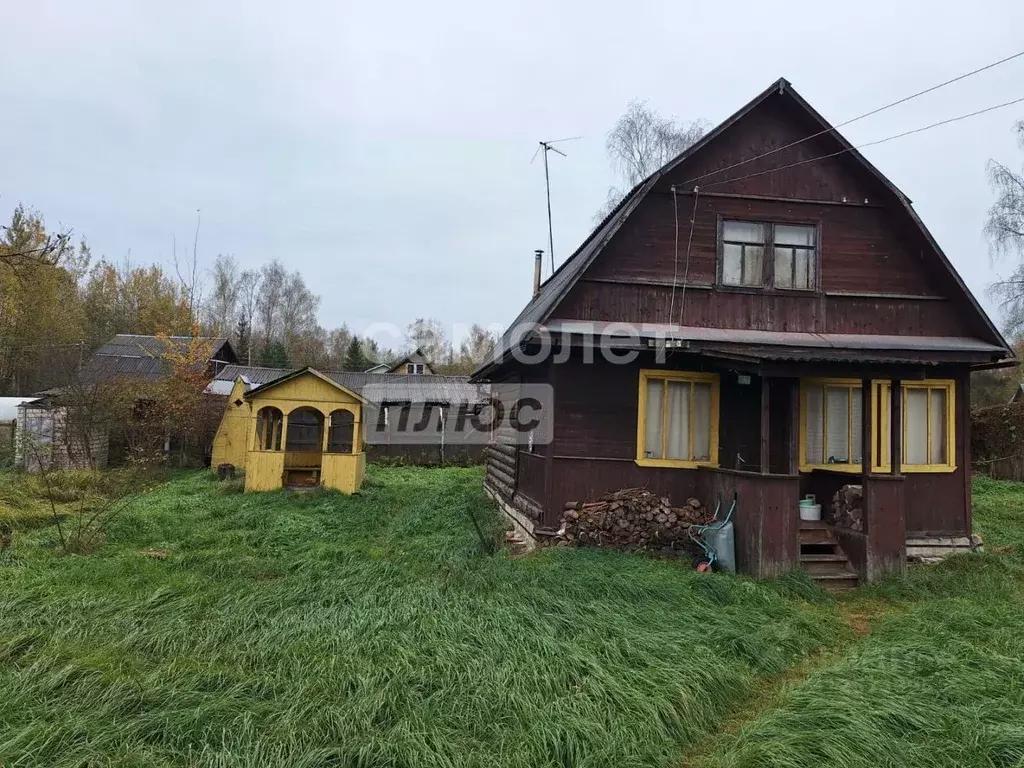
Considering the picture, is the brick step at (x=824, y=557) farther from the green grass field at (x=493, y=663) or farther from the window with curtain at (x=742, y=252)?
the window with curtain at (x=742, y=252)

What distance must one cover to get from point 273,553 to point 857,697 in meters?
7.35

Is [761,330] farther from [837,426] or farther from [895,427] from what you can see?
[895,427]

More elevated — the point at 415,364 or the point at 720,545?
the point at 415,364

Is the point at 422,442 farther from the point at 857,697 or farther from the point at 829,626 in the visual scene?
the point at 857,697

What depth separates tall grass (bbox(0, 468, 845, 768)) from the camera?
3.41m

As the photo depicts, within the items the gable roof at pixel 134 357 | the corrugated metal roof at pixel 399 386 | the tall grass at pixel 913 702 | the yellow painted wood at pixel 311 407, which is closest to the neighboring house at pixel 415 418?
the corrugated metal roof at pixel 399 386

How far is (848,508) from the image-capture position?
8273 mm

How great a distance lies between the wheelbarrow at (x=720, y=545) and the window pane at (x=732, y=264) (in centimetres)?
337

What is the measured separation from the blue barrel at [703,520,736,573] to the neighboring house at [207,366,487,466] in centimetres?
1700

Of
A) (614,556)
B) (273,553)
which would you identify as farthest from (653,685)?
(273,553)

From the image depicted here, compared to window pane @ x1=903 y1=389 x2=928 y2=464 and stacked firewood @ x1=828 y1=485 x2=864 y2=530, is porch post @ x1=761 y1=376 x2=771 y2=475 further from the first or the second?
window pane @ x1=903 y1=389 x2=928 y2=464

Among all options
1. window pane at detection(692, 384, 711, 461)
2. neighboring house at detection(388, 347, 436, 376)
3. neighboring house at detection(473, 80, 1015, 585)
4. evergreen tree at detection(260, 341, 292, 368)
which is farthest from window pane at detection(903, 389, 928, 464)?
evergreen tree at detection(260, 341, 292, 368)

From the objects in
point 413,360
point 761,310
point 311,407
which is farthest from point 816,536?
point 413,360

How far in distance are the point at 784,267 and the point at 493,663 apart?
759 centimetres
